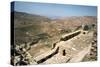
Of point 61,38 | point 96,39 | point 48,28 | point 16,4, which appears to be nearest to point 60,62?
point 61,38

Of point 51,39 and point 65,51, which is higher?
point 51,39

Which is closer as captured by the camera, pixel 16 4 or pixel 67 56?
pixel 16 4

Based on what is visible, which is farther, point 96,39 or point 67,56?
point 96,39

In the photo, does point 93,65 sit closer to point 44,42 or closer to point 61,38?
point 61,38
